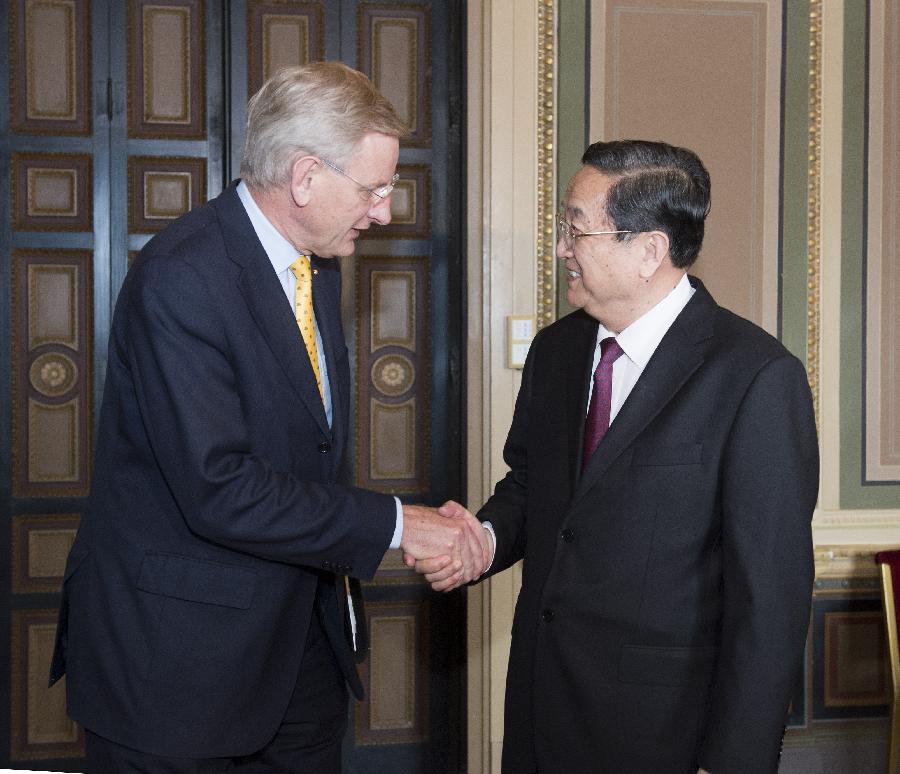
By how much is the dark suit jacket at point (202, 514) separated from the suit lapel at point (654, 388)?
41 centimetres

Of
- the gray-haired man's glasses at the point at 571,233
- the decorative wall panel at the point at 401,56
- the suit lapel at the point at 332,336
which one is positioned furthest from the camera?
the decorative wall panel at the point at 401,56

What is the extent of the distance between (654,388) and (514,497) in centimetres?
58

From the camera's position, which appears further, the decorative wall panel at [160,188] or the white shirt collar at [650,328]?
the decorative wall panel at [160,188]

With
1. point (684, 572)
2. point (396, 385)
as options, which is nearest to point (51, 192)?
point (396, 385)

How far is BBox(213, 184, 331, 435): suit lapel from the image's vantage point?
1.97m

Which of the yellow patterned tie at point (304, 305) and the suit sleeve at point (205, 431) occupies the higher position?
the yellow patterned tie at point (304, 305)

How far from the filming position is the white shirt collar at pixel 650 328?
2033mm

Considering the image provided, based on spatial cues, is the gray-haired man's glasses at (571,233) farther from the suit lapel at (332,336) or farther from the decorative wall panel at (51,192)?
the decorative wall panel at (51,192)

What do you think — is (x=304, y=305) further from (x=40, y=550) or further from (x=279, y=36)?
(x=40, y=550)

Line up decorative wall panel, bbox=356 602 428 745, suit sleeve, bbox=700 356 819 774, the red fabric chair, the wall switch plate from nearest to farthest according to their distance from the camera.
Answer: suit sleeve, bbox=700 356 819 774, the red fabric chair, the wall switch plate, decorative wall panel, bbox=356 602 428 745

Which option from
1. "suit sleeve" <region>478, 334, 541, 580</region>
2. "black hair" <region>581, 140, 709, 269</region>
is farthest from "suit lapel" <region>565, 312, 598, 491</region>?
"black hair" <region>581, 140, 709, 269</region>

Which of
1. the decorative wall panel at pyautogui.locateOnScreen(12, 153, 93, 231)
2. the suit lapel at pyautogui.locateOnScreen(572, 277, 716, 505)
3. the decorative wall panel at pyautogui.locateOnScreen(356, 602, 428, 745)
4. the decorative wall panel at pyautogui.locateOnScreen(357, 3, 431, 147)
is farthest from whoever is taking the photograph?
the decorative wall panel at pyautogui.locateOnScreen(356, 602, 428, 745)

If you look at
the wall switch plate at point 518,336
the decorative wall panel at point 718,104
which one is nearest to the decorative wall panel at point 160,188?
the wall switch plate at point 518,336

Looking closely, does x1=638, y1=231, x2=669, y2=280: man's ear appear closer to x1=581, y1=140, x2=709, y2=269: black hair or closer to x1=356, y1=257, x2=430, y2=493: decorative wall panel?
x1=581, y1=140, x2=709, y2=269: black hair
